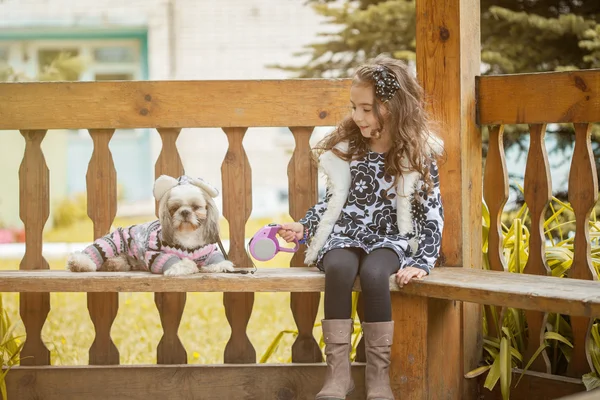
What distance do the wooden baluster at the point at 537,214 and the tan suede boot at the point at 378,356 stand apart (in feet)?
2.35

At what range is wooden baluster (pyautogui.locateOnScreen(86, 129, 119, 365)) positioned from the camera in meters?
3.54

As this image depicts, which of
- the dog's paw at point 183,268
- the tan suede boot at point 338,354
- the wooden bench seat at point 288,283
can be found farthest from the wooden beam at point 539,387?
the dog's paw at point 183,268

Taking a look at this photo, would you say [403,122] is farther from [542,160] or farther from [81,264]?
[81,264]

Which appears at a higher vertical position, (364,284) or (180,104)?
(180,104)

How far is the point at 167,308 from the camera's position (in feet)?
11.8

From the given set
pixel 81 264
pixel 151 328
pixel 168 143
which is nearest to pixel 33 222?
pixel 81 264

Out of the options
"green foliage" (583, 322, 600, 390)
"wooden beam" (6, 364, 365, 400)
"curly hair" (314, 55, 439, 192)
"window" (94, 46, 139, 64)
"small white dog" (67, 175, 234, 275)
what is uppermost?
"window" (94, 46, 139, 64)

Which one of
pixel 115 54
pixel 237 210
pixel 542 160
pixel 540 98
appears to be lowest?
pixel 237 210

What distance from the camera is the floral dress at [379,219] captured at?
3080 mm

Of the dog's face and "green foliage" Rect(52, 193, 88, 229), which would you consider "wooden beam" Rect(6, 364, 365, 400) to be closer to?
the dog's face

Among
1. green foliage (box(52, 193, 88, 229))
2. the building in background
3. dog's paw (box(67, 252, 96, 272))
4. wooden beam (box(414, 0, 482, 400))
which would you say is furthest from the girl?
the building in background

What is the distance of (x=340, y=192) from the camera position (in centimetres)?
321

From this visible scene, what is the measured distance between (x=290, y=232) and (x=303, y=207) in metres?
0.36

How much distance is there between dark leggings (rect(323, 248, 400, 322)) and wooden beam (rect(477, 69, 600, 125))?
0.78 metres
